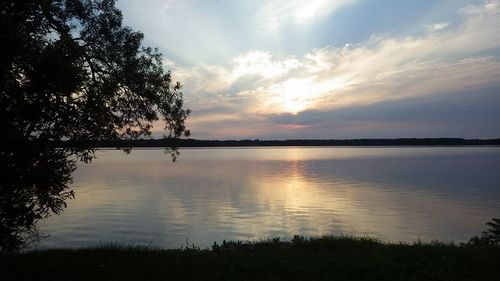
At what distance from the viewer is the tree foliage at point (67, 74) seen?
10.5 metres

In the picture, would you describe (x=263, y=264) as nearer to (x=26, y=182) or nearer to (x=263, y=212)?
(x=26, y=182)

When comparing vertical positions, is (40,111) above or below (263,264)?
above

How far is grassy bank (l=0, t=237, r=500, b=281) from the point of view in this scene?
11344mm

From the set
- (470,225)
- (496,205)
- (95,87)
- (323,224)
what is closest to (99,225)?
(323,224)

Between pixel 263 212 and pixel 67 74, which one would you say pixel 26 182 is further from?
pixel 263 212

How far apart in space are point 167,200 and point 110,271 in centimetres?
3150

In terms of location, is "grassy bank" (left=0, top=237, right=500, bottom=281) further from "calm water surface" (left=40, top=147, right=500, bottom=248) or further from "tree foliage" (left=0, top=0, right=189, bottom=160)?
"calm water surface" (left=40, top=147, right=500, bottom=248)

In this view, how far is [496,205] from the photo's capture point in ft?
128

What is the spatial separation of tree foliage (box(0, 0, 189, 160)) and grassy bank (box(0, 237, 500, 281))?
312cm

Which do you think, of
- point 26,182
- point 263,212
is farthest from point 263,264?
point 263,212

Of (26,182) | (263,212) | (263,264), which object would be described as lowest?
(263,212)

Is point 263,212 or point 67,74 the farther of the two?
point 263,212

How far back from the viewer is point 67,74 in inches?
414

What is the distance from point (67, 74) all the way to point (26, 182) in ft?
9.31
